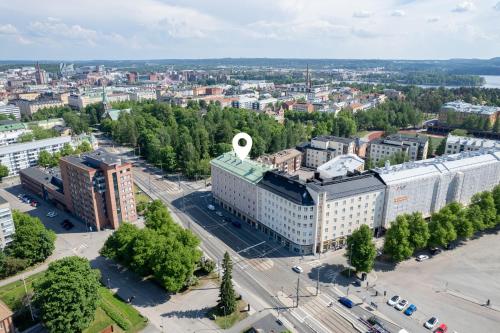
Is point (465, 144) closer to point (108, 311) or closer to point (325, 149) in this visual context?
point (325, 149)

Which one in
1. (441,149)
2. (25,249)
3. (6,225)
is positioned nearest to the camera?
(25,249)

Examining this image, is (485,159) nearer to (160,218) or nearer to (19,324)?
(160,218)

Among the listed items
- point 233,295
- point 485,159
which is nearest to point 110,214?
point 233,295

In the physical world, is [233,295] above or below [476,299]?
above

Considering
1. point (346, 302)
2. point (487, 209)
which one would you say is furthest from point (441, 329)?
point (487, 209)

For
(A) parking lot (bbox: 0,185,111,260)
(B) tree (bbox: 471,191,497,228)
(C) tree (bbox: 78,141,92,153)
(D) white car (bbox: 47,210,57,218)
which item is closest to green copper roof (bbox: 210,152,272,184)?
(A) parking lot (bbox: 0,185,111,260)

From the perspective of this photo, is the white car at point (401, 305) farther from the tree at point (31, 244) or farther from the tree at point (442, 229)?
the tree at point (31, 244)
